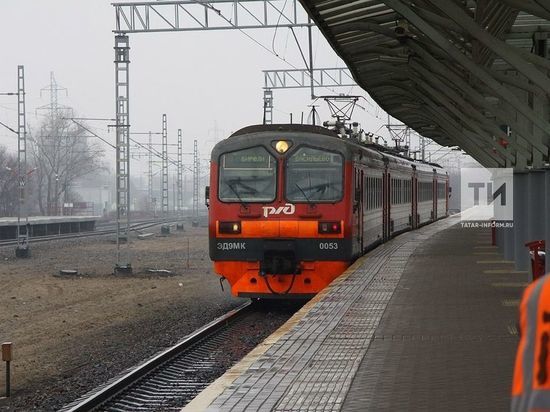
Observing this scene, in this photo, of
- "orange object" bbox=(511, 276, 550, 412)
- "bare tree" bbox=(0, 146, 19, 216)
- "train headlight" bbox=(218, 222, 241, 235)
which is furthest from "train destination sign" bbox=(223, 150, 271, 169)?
"bare tree" bbox=(0, 146, 19, 216)

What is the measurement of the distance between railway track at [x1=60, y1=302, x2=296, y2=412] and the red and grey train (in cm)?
127

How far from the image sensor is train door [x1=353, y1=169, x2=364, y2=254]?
53.3 feet

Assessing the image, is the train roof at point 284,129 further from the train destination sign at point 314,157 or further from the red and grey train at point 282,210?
the train destination sign at point 314,157

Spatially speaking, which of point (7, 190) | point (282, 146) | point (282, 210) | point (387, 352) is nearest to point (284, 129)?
point (282, 146)

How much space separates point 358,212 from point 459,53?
19.4 ft

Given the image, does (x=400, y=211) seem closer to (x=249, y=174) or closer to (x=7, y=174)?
(x=249, y=174)

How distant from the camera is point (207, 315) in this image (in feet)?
55.5

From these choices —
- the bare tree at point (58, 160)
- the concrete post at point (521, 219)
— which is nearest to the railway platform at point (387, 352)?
the concrete post at point (521, 219)

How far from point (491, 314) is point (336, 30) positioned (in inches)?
179

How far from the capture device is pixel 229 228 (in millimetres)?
15562

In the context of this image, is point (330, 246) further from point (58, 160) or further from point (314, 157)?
point (58, 160)

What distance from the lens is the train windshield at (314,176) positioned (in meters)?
15.5

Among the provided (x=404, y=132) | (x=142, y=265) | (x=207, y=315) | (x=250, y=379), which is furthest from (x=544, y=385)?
(x=404, y=132)

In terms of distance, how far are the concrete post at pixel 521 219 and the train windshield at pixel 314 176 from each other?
3378 mm
